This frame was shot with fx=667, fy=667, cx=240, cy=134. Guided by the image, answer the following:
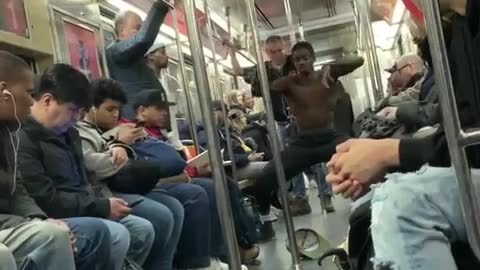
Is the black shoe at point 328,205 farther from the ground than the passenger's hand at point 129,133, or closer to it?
closer to it

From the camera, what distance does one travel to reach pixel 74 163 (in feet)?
7.95

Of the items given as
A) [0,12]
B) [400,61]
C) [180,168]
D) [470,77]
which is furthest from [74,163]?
[400,61]

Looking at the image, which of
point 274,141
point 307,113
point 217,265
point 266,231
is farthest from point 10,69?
point 266,231

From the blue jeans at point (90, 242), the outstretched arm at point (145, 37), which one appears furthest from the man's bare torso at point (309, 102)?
the blue jeans at point (90, 242)

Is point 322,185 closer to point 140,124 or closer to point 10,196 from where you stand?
point 140,124

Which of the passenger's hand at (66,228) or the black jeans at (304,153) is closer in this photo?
the passenger's hand at (66,228)

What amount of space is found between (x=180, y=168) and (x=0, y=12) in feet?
4.00

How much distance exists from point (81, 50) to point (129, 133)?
4.40ft

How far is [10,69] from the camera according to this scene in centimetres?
209

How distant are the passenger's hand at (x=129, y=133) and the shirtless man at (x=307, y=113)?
2.46 ft

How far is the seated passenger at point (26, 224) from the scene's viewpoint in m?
1.79

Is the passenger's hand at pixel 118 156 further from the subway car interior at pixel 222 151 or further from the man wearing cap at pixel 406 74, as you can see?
the man wearing cap at pixel 406 74

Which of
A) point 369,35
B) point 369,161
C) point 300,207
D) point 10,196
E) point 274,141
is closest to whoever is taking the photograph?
point 369,161

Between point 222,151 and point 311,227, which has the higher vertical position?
point 222,151
